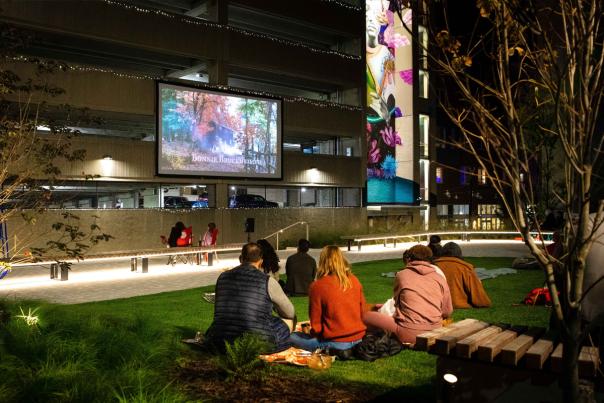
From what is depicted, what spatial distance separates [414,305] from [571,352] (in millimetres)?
4023

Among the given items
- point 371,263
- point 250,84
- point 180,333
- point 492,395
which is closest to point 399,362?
point 492,395

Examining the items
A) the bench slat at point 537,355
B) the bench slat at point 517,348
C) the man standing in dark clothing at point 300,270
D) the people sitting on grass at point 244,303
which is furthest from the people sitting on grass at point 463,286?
the bench slat at point 537,355

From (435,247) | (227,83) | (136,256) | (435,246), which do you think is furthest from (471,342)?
(227,83)

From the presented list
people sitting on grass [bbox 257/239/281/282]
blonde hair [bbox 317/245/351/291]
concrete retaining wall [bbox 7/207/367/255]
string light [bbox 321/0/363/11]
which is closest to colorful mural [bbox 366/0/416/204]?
string light [bbox 321/0/363/11]

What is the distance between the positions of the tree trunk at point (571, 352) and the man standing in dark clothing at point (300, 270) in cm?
829

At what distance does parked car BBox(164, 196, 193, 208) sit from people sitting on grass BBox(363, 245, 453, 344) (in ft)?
67.5

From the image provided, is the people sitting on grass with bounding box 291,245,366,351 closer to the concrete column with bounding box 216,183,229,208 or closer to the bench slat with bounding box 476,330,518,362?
the bench slat with bounding box 476,330,518,362

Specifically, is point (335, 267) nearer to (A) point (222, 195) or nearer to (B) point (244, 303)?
(B) point (244, 303)

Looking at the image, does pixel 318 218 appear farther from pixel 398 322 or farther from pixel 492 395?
pixel 492 395

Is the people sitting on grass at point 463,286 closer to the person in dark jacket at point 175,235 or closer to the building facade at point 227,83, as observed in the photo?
the person in dark jacket at point 175,235

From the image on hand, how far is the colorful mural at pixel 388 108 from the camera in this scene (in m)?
36.6

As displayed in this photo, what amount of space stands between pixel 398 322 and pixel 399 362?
0.61 metres

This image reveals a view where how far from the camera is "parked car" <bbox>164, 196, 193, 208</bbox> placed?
27.2 m

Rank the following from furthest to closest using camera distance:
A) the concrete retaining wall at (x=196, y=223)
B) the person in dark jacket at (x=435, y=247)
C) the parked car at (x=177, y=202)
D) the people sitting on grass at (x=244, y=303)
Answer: the parked car at (x=177, y=202) → the concrete retaining wall at (x=196, y=223) → the person in dark jacket at (x=435, y=247) → the people sitting on grass at (x=244, y=303)
